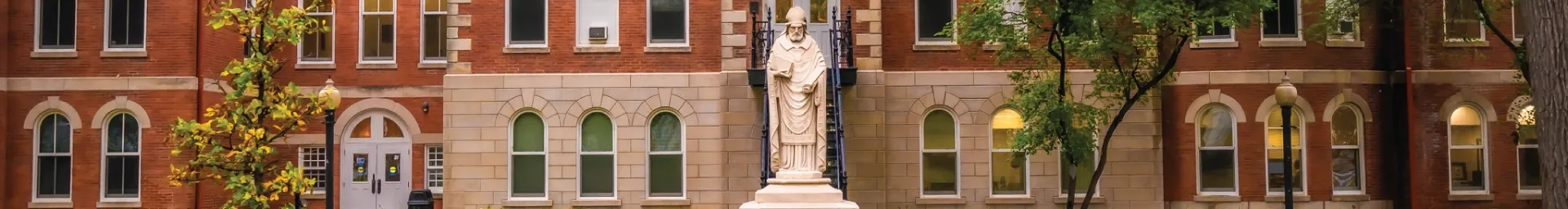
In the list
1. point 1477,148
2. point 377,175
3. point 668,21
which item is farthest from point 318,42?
point 1477,148

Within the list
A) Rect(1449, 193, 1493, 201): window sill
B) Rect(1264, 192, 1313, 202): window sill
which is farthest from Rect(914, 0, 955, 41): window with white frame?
Rect(1449, 193, 1493, 201): window sill

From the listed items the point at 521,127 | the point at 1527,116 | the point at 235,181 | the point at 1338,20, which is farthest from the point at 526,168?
the point at 1527,116

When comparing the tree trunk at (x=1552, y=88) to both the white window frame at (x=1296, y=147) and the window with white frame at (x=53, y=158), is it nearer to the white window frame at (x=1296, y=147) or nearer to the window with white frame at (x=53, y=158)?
the white window frame at (x=1296, y=147)

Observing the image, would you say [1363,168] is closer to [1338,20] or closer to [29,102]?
[1338,20]

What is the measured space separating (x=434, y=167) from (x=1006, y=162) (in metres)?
8.28

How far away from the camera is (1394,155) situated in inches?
963

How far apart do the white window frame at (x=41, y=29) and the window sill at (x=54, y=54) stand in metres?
0.03

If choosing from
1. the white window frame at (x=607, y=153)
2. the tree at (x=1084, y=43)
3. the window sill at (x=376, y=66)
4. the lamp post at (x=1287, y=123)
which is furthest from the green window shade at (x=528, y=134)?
the lamp post at (x=1287, y=123)

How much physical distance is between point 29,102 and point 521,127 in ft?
22.3

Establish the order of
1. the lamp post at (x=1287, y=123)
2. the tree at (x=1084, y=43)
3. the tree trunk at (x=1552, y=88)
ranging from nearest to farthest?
the tree trunk at (x=1552, y=88) < the tree at (x=1084, y=43) < the lamp post at (x=1287, y=123)

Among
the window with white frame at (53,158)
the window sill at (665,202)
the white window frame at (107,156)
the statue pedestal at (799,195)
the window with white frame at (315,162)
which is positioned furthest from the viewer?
the window with white frame at (315,162)

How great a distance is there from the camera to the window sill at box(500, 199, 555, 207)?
24062mm

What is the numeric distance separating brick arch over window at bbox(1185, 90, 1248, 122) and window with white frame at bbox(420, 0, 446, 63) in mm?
10579

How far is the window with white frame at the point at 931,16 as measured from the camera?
2430 cm
